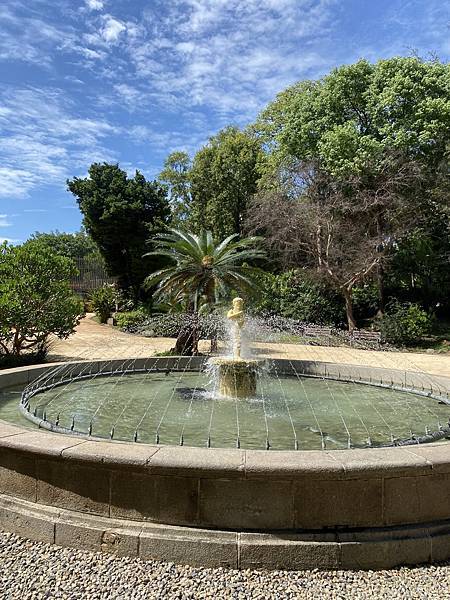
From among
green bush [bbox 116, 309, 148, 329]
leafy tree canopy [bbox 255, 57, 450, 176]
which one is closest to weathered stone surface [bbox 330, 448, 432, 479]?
leafy tree canopy [bbox 255, 57, 450, 176]

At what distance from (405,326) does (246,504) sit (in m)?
16.3

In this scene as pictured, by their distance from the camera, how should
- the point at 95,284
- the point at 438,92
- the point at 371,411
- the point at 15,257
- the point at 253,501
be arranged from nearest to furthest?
the point at 253,501
the point at 371,411
the point at 15,257
the point at 438,92
the point at 95,284

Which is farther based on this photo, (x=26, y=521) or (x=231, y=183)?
(x=231, y=183)

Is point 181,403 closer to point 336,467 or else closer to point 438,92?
point 336,467

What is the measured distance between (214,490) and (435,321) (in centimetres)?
1990

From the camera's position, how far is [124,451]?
3.36m

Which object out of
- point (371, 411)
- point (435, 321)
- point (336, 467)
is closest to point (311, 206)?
point (435, 321)

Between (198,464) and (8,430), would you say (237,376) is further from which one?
(198,464)

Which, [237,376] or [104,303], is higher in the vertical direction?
[104,303]

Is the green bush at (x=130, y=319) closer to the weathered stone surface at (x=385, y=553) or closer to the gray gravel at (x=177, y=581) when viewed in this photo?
the gray gravel at (x=177, y=581)

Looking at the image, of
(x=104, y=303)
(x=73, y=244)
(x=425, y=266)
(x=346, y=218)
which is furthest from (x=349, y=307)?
(x=73, y=244)

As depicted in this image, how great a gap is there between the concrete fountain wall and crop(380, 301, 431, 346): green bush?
15303mm

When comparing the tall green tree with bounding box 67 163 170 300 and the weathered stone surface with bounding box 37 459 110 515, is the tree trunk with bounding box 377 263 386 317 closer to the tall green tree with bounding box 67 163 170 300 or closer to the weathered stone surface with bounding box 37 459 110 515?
the tall green tree with bounding box 67 163 170 300

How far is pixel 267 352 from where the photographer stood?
16281 mm
